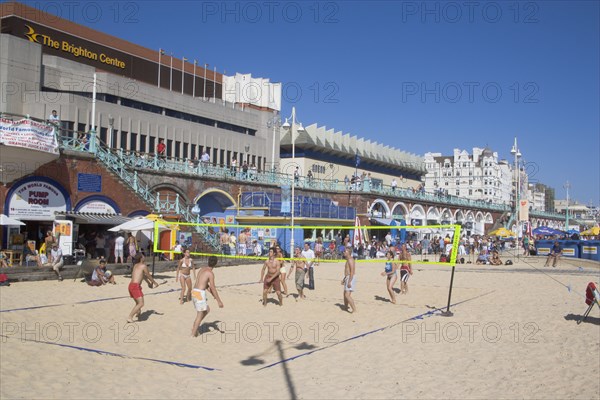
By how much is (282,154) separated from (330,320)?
33146 mm

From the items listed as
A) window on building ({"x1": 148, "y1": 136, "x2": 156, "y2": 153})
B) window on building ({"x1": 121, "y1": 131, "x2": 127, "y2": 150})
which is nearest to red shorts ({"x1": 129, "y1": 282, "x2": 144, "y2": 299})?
window on building ({"x1": 121, "y1": 131, "x2": 127, "y2": 150})

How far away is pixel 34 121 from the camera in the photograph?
761 inches

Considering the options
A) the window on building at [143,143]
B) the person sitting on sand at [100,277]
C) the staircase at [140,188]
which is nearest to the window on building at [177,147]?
the window on building at [143,143]

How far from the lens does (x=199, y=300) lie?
1059 cm

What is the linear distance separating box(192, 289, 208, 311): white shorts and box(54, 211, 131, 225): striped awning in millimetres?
11879

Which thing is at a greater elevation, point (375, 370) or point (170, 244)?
point (170, 244)

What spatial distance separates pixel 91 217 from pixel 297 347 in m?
14.0

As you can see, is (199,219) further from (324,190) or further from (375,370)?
(375,370)

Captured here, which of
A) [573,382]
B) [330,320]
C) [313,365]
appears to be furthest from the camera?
[330,320]

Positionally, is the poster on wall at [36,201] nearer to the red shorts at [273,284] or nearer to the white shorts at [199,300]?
the red shorts at [273,284]

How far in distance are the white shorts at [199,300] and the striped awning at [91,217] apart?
39.0 ft

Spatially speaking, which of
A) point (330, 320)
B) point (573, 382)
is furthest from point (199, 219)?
point (573, 382)

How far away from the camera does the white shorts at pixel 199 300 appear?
10531 mm

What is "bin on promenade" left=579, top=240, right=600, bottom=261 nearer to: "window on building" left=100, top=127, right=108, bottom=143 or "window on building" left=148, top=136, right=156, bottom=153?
"window on building" left=148, top=136, right=156, bottom=153
